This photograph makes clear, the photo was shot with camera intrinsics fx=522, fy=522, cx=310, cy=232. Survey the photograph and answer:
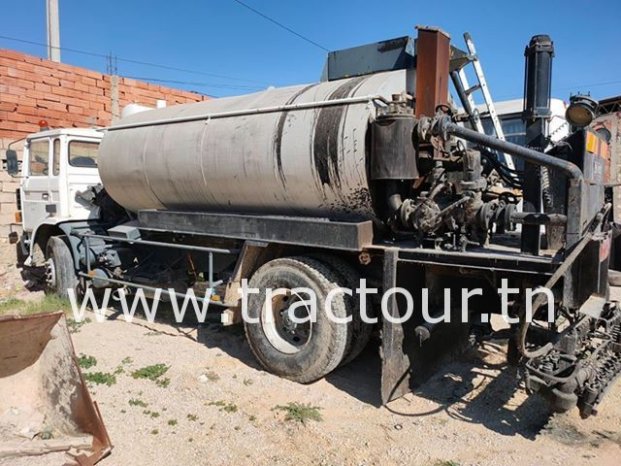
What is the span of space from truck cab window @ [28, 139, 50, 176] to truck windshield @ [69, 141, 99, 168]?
38 centimetres

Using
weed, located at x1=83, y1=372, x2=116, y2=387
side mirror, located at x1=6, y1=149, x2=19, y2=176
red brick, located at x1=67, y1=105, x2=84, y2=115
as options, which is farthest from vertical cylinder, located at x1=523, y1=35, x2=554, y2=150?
red brick, located at x1=67, y1=105, x2=84, y2=115

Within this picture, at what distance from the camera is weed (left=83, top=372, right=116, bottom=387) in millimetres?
4570

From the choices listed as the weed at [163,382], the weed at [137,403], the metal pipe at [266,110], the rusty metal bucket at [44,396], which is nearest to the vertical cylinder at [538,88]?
the metal pipe at [266,110]

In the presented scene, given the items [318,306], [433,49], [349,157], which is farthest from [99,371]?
[433,49]

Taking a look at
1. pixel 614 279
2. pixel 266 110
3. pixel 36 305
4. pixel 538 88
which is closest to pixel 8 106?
pixel 36 305

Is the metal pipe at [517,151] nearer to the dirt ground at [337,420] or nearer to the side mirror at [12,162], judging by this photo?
the dirt ground at [337,420]

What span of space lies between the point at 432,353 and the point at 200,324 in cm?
→ 298

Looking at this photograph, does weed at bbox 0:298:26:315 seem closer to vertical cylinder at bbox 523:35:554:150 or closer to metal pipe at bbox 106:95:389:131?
metal pipe at bbox 106:95:389:131

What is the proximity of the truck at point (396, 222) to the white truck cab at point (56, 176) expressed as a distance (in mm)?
2228

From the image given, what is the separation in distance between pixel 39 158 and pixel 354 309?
5673 millimetres

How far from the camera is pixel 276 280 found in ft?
15.3

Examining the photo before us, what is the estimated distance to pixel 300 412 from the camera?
399 cm

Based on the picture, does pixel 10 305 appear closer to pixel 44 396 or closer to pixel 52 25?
pixel 44 396

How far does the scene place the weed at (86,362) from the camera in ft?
16.2
